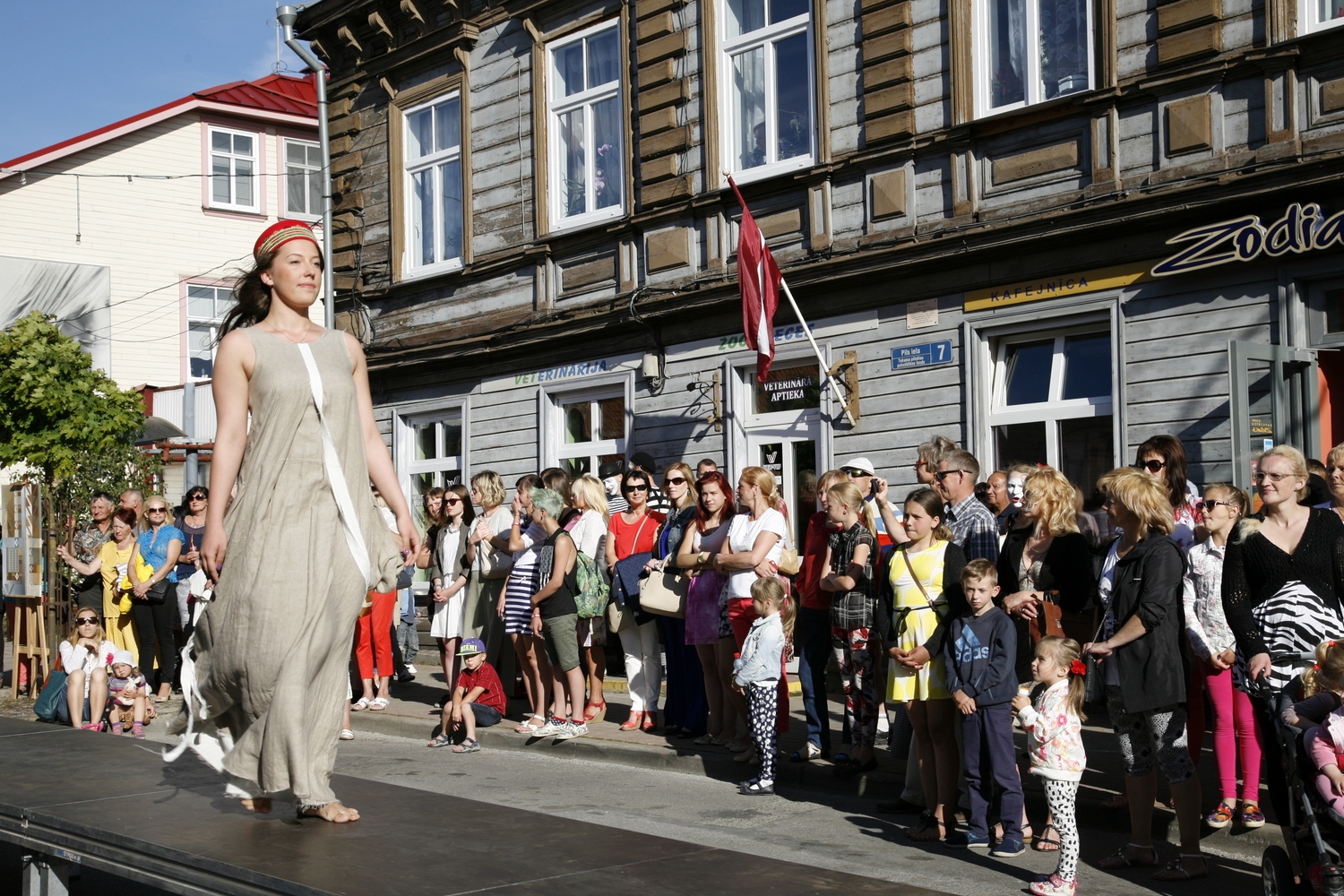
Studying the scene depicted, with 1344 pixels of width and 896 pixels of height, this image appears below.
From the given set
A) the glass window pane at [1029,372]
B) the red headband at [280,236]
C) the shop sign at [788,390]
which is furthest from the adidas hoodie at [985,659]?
the shop sign at [788,390]

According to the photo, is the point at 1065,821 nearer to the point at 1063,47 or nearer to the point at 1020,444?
the point at 1020,444

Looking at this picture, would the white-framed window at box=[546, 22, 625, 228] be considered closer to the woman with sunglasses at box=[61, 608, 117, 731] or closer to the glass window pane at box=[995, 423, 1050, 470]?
the glass window pane at box=[995, 423, 1050, 470]

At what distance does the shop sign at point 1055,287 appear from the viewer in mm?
11531

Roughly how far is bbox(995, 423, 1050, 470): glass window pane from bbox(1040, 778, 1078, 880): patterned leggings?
643 centimetres

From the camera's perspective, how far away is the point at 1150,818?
650cm

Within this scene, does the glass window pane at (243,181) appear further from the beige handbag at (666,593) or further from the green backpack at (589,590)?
the beige handbag at (666,593)

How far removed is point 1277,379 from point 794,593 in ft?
12.4

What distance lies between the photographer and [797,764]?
891 centimetres

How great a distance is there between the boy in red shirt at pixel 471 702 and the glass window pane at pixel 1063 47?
260 inches

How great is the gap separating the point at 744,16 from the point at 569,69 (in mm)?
2858

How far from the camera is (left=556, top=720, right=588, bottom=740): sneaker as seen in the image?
10367 mm

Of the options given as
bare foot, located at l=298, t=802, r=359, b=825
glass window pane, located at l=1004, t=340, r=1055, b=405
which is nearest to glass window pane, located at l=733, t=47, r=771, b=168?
glass window pane, located at l=1004, t=340, r=1055, b=405

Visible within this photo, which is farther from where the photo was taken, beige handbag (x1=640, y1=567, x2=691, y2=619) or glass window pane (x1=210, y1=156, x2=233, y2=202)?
glass window pane (x1=210, y1=156, x2=233, y2=202)

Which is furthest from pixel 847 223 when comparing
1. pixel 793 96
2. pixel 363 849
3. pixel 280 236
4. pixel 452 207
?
pixel 363 849
